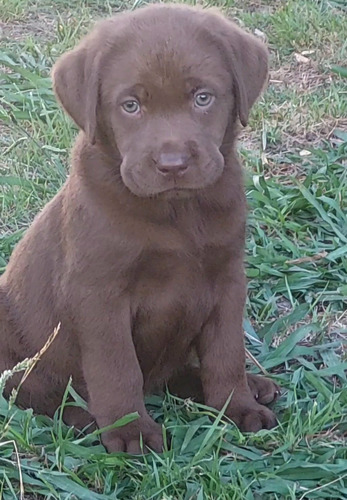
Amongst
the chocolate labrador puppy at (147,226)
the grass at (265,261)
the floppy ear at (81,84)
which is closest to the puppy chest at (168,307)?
the chocolate labrador puppy at (147,226)

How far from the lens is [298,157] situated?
16.1ft

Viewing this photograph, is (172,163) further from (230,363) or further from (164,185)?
(230,363)

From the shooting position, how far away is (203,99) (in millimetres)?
2947

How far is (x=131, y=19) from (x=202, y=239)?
0.67m

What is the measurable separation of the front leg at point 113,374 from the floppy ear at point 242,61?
695mm

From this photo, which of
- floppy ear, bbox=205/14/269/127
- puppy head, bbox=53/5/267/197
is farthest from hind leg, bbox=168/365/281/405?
floppy ear, bbox=205/14/269/127

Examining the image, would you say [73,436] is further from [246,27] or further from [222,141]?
[246,27]

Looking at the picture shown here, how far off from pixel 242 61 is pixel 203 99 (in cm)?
20

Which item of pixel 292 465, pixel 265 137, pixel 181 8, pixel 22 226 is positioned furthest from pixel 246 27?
pixel 292 465

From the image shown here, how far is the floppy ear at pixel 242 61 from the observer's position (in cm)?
302

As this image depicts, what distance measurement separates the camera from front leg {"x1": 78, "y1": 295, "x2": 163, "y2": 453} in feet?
10.2

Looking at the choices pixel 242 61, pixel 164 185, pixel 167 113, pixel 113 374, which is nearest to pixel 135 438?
pixel 113 374

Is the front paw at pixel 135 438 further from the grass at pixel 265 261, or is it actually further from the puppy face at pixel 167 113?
the puppy face at pixel 167 113

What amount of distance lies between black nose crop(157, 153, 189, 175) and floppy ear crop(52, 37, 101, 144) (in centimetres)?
27
